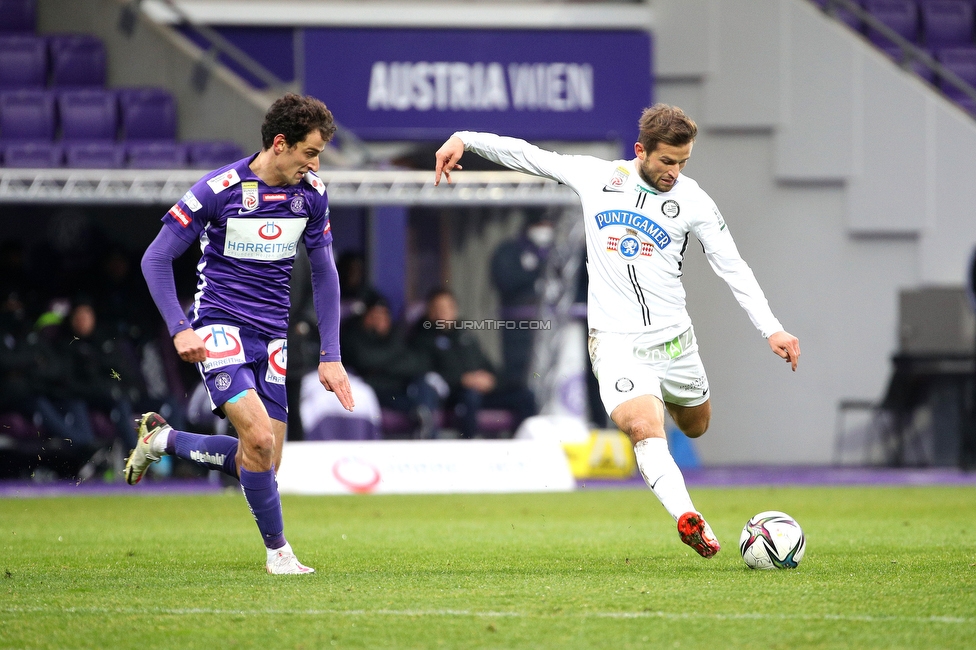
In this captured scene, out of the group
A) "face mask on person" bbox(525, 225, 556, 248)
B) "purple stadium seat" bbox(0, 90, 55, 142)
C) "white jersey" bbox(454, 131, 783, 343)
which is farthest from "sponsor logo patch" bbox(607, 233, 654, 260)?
"purple stadium seat" bbox(0, 90, 55, 142)

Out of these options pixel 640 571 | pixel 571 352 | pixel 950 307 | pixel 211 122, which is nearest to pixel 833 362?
pixel 950 307

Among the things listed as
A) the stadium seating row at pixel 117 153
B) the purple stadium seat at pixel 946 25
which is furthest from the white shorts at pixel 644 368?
the purple stadium seat at pixel 946 25

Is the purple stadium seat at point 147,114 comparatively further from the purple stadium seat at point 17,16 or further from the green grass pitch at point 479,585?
the green grass pitch at point 479,585

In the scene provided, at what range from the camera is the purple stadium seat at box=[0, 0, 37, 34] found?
16.1m

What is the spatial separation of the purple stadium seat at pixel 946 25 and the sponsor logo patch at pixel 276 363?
15137mm

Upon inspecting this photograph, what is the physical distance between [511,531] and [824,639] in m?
4.67

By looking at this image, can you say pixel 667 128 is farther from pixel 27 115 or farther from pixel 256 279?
pixel 27 115

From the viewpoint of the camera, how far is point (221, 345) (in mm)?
5738

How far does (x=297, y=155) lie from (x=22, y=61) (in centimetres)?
1130

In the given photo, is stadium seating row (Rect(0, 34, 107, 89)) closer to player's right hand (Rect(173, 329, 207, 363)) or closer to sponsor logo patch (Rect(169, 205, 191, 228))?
sponsor logo patch (Rect(169, 205, 191, 228))

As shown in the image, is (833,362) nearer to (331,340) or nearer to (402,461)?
(402,461)

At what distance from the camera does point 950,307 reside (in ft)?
55.3

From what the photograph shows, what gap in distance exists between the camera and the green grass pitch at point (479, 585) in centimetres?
416

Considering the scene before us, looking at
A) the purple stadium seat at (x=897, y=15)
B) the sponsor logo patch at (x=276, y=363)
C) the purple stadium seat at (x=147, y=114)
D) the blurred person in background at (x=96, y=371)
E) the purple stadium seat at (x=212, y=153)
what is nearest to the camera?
the sponsor logo patch at (x=276, y=363)
